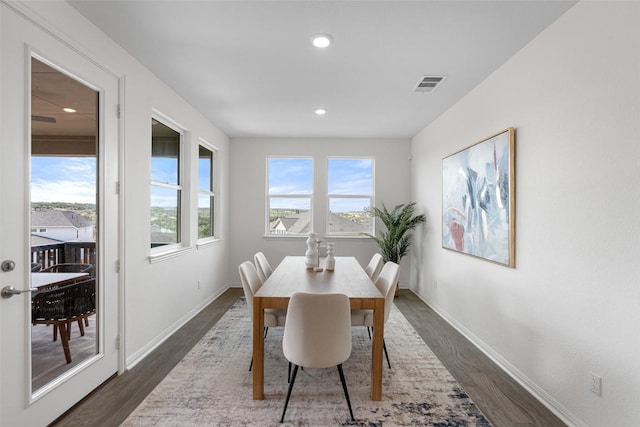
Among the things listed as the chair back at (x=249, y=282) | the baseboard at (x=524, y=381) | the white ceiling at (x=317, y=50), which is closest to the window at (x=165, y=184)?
the white ceiling at (x=317, y=50)

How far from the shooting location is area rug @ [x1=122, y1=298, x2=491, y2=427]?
2035 mm

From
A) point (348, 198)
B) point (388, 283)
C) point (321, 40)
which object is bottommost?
point (388, 283)

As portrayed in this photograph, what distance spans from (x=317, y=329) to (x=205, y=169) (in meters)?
3.53

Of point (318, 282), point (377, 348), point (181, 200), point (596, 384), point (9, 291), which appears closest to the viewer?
point (9, 291)

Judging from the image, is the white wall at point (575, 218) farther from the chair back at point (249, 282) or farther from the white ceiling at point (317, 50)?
the chair back at point (249, 282)

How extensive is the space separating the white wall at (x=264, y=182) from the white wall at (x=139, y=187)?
1621 millimetres

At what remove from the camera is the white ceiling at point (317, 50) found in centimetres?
205

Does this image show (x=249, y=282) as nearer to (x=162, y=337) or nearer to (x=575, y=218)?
(x=162, y=337)

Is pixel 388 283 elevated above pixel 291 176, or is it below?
below

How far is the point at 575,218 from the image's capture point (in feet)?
6.59

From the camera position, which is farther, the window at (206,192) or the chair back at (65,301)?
the window at (206,192)

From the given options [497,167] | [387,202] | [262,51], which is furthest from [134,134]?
[387,202]

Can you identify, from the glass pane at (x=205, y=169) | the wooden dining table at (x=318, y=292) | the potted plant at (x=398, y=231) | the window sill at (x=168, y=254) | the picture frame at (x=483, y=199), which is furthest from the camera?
the potted plant at (x=398, y=231)

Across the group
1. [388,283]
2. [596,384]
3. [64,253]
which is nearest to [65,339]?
[64,253]
